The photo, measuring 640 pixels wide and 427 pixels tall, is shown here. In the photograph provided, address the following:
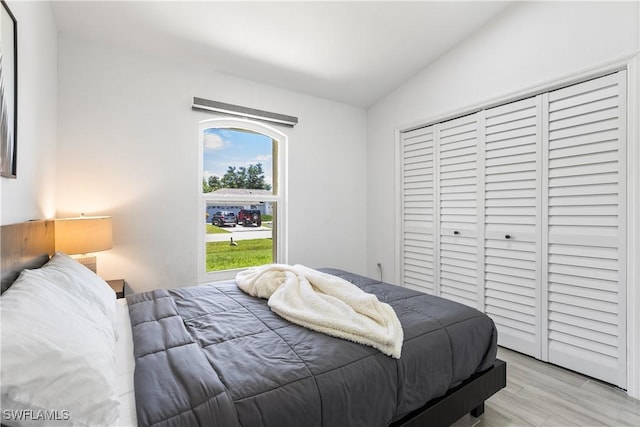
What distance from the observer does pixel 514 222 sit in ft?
8.38

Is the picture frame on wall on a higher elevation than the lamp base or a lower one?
higher

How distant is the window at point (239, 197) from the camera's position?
3.06 meters

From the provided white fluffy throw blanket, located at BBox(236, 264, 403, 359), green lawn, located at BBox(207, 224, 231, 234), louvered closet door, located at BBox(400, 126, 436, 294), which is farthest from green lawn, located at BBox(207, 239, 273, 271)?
louvered closet door, located at BBox(400, 126, 436, 294)

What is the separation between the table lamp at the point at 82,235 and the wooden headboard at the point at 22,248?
0.13 metres

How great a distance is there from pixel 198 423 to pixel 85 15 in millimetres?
2795

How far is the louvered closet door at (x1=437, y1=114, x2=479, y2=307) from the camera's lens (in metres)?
2.86

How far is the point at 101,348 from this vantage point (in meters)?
0.96

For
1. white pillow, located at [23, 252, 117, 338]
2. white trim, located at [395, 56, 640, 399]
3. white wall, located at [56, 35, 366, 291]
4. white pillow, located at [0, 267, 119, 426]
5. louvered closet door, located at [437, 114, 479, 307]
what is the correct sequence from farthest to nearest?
louvered closet door, located at [437, 114, 479, 307] < white wall, located at [56, 35, 366, 291] < white trim, located at [395, 56, 640, 399] < white pillow, located at [23, 252, 117, 338] < white pillow, located at [0, 267, 119, 426]

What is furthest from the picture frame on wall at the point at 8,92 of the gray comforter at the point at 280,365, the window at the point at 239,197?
the window at the point at 239,197

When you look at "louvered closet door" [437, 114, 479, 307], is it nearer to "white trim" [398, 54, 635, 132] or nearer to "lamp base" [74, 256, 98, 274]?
"white trim" [398, 54, 635, 132]

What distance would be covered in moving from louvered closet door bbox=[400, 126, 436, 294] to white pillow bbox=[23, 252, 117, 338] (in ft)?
9.23

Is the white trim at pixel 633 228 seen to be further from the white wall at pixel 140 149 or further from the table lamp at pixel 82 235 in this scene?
the table lamp at pixel 82 235

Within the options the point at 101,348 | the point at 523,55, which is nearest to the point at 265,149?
the point at 523,55

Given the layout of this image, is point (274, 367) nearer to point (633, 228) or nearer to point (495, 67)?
point (633, 228)
